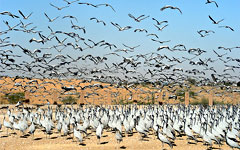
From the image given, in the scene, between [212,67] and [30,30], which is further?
[212,67]

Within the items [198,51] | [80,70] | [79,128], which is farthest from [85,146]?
[80,70]

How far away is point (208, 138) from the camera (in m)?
12.0

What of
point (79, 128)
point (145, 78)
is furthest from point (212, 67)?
point (79, 128)

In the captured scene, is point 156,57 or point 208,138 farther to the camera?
point 156,57

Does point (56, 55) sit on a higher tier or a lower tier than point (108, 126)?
higher

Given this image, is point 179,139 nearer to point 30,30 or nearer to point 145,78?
point 30,30

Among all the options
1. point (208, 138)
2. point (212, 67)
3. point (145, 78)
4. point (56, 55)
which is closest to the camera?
point (208, 138)

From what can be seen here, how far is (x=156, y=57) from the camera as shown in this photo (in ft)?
89.9

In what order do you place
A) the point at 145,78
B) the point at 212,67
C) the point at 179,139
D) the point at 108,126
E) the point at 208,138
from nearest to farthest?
the point at 208,138
the point at 179,139
the point at 108,126
the point at 212,67
the point at 145,78

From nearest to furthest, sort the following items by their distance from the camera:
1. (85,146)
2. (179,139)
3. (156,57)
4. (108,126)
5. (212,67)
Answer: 1. (85,146)
2. (179,139)
3. (108,126)
4. (156,57)
5. (212,67)

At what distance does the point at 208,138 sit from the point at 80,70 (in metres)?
25.1

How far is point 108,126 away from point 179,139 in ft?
14.3

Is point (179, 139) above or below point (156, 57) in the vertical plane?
below

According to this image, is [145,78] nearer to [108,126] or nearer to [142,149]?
[108,126]
